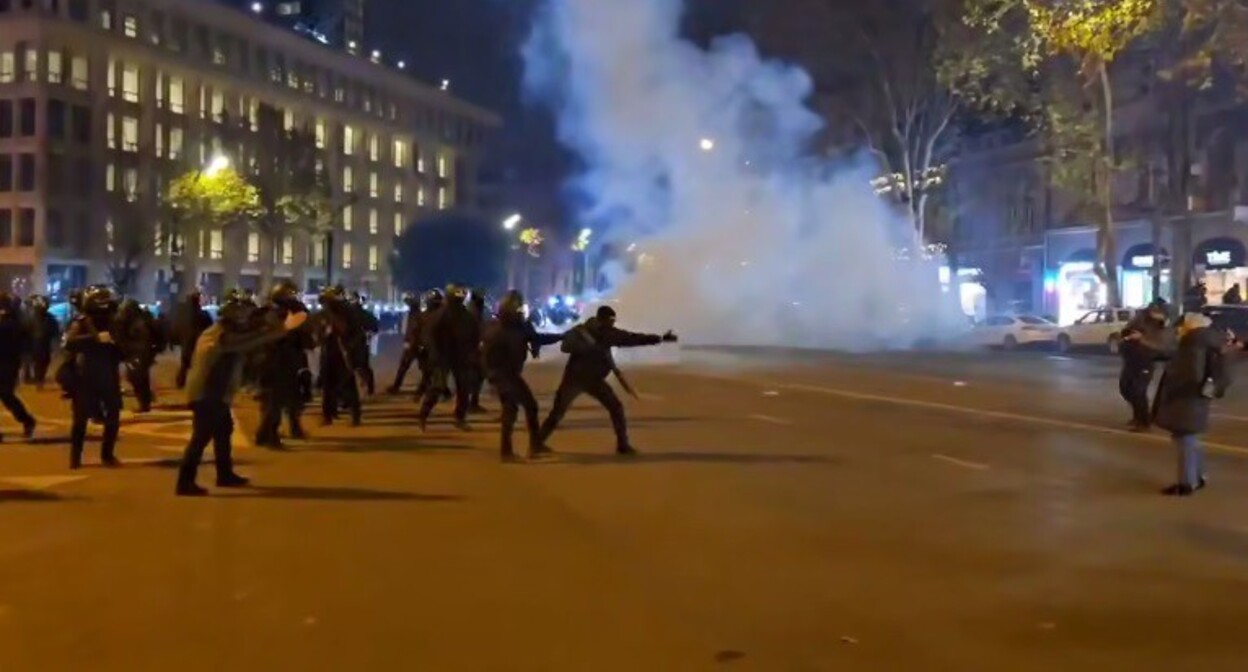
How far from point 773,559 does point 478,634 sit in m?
2.64

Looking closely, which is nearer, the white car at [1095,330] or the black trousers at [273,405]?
the black trousers at [273,405]

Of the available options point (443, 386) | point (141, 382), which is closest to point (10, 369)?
→ point (141, 382)

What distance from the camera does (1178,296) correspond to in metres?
45.5

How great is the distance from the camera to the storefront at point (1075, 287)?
57.5 m

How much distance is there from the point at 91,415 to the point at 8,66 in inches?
2391

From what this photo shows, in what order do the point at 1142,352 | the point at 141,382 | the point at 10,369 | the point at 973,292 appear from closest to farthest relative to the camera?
the point at 10,369 → the point at 1142,352 → the point at 141,382 → the point at 973,292

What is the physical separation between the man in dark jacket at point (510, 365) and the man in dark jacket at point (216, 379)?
2809 mm

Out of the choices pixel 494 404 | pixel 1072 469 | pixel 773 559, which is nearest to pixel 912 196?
pixel 494 404

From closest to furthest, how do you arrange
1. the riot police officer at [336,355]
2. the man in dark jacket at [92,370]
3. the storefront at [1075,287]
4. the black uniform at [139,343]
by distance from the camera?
the man in dark jacket at [92,370] < the riot police officer at [336,355] < the black uniform at [139,343] < the storefront at [1075,287]

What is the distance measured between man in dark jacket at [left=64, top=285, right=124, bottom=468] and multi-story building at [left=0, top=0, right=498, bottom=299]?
5474 cm

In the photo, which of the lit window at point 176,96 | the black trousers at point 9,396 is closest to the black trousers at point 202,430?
the black trousers at point 9,396

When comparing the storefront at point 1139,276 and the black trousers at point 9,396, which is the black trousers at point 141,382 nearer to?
the black trousers at point 9,396

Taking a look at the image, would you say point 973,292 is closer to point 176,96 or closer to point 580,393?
point 176,96

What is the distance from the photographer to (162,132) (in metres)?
77.5
